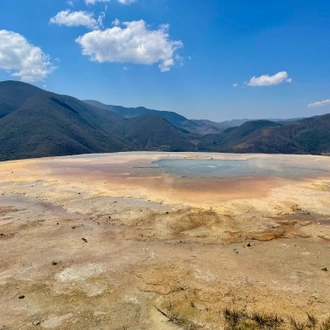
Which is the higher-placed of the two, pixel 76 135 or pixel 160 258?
pixel 76 135

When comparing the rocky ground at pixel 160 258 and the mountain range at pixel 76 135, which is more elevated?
the mountain range at pixel 76 135

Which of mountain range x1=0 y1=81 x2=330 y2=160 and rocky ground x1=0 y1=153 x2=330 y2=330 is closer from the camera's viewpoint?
rocky ground x1=0 y1=153 x2=330 y2=330

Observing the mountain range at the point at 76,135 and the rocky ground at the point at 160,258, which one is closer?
the rocky ground at the point at 160,258

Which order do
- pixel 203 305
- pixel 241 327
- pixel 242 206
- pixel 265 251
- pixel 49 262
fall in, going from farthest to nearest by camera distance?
pixel 242 206 → pixel 265 251 → pixel 49 262 → pixel 203 305 → pixel 241 327

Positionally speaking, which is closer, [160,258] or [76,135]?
[160,258]

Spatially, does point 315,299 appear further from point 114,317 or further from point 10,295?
point 10,295

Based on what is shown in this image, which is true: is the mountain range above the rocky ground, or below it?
above

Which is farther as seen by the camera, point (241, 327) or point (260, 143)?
point (260, 143)

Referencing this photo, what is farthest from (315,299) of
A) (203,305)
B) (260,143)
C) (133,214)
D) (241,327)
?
(260,143)
